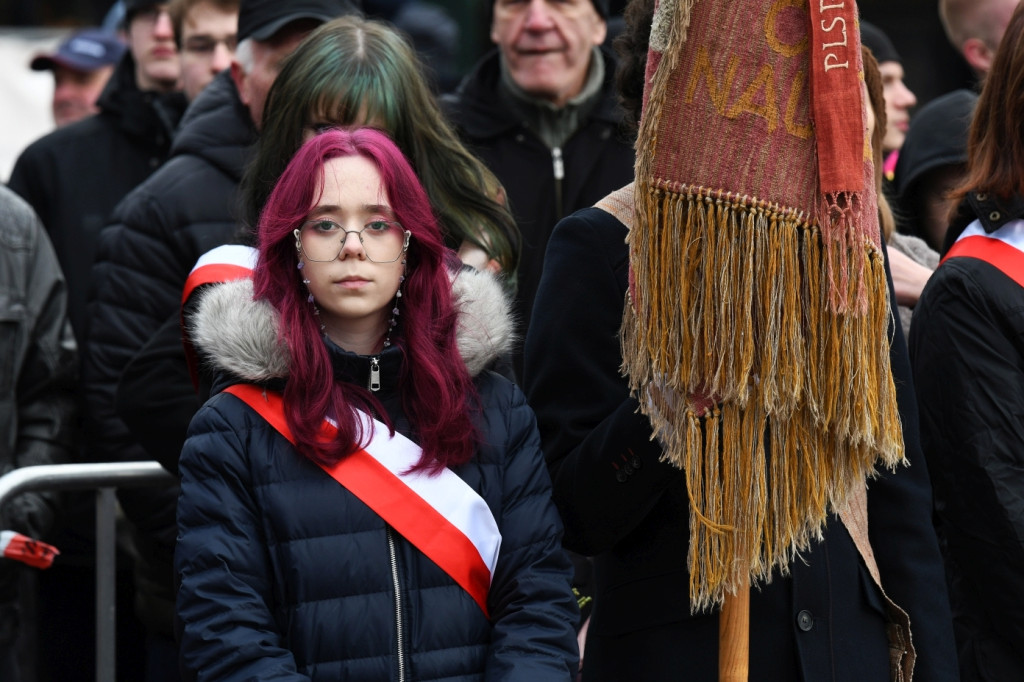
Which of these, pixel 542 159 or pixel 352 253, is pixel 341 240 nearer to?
pixel 352 253

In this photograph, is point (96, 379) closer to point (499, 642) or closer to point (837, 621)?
point (499, 642)

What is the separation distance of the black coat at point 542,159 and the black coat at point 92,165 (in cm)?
135

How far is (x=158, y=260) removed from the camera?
3.85m

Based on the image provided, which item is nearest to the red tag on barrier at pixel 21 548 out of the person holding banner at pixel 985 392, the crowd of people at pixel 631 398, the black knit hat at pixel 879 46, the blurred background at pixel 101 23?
the crowd of people at pixel 631 398

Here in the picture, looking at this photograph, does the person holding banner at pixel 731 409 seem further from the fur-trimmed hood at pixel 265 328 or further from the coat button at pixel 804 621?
the fur-trimmed hood at pixel 265 328

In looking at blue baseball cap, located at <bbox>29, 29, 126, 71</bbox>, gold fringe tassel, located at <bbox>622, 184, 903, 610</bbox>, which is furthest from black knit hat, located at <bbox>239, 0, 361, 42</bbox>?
blue baseball cap, located at <bbox>29, 29, 126, 71</bbox>

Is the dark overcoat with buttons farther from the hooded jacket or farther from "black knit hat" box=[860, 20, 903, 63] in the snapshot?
"black knit hat" box=[860, 20, 903, 63]

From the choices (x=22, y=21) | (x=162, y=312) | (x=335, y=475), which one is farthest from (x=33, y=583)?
(x=22, y=21)

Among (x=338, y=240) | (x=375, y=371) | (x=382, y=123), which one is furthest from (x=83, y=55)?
(x=375, y=371)

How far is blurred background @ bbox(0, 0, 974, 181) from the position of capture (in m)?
8.64

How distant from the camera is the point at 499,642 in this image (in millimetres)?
2576

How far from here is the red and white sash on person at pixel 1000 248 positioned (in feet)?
10.7

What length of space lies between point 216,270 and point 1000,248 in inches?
69.0

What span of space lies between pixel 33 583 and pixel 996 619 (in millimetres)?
2868
